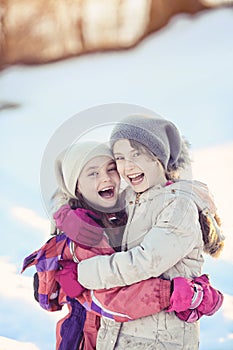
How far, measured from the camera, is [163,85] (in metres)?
1.86

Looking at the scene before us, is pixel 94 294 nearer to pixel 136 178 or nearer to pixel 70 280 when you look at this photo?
pixel 70 280

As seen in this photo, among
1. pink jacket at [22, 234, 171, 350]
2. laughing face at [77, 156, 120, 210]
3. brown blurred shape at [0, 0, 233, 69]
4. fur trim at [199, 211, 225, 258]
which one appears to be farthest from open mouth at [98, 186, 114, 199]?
brown blurred shape at [0, 0, 233, 69]

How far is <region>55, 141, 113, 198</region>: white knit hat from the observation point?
168cm

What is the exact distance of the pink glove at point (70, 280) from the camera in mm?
1696

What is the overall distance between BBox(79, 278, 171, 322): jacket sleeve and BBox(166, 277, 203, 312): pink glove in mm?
16

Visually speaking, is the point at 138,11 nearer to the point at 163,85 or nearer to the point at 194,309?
the point at 163,85

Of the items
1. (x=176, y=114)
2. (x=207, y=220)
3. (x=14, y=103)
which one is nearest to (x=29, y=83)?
(x=14, y=103)

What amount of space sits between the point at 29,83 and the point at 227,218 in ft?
2.16

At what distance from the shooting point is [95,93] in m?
1.88

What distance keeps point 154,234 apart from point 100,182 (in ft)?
0.61

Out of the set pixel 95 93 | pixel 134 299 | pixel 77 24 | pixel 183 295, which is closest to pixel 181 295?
pixel 183 295

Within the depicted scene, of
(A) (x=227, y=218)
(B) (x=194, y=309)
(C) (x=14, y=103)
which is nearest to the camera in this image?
(B) (x=194, y=309)

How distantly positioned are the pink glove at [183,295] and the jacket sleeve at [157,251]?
47mm

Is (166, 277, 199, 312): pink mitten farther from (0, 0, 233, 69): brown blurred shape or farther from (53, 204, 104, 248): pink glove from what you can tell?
Answer: (0, 0, 233, 69): brown blurred shape
